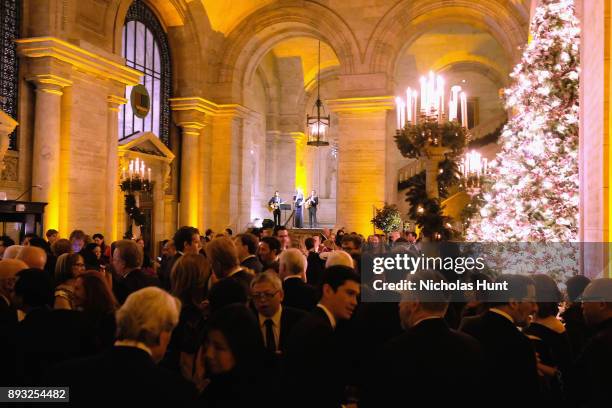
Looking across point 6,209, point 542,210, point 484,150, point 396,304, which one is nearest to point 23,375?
point 396,304

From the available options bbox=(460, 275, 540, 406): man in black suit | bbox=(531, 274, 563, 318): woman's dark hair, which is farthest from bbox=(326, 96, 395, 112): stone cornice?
bbox=(460, 275, 540, 406): man in black suit

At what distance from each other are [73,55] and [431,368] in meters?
13.2

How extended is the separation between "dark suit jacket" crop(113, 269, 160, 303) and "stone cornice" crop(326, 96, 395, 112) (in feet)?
46.1

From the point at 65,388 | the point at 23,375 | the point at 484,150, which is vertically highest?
the point at 484,150

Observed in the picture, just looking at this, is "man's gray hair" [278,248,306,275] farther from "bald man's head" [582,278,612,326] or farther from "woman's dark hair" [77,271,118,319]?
"bald man's head" [582,278,612,326]

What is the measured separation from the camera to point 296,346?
3043mm

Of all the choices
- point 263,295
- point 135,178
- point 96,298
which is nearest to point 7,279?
point 96,298

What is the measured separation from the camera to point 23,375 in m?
3.27

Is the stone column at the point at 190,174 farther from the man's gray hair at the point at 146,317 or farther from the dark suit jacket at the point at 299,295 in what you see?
the man's gray hair at the point at 146,317

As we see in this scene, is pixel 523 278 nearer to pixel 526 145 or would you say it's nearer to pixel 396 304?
pixel 396 304

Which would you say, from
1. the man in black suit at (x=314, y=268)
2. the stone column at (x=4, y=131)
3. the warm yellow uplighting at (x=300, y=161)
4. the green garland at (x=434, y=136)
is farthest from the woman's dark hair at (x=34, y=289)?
the warm yellow uplighting at (x=300, y=161)

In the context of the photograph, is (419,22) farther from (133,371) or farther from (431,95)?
(133,371)

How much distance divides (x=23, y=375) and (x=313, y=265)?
16.2ft

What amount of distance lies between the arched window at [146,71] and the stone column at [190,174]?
0.74 meters
